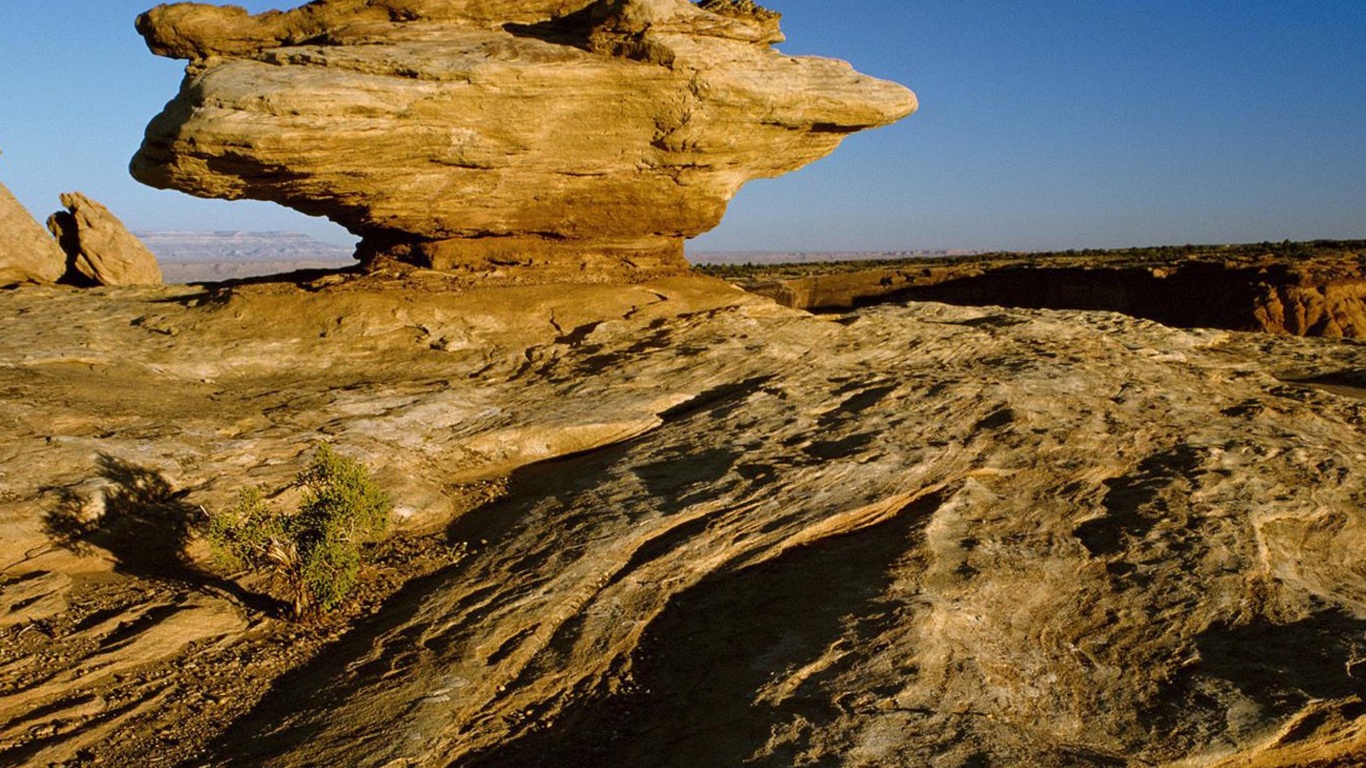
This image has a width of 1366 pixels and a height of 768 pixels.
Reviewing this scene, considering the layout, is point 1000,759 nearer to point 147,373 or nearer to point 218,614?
point 218,614

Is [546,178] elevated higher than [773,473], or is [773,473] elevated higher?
[546,178]

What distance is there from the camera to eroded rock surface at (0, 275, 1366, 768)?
5.89 m

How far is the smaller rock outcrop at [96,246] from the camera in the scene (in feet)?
75.0

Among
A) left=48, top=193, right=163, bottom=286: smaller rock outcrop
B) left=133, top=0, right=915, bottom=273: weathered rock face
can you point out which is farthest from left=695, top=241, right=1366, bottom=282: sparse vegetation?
left=133, top=0, right=915, bottom=273: weathered rock face

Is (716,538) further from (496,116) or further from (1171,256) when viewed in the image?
(1171,256)

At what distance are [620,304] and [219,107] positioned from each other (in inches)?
227

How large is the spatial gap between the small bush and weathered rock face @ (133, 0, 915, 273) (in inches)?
213

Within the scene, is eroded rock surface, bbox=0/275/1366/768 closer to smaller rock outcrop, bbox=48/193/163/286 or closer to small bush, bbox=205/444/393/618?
small bush, bbox=205/444/393/618

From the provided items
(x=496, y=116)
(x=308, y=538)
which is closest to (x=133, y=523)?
(x=308, y=538)

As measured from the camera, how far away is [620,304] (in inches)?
559

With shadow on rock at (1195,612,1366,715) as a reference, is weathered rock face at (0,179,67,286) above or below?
above

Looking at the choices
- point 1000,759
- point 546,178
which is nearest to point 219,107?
point 546,178

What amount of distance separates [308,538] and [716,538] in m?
3.35

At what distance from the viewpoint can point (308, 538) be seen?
25.7ft
